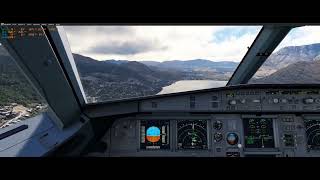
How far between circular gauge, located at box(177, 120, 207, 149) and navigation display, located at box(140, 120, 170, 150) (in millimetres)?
162

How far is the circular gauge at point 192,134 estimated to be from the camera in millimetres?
4152

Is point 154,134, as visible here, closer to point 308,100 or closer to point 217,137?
point 217,137

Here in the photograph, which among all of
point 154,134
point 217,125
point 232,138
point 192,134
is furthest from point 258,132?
point 154,134

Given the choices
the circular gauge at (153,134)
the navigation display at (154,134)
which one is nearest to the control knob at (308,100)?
the navigation display at (154,134)

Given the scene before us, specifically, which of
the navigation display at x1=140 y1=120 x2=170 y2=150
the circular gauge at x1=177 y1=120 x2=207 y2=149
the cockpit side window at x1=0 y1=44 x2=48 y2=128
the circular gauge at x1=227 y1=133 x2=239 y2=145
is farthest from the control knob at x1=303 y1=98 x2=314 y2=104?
the cockpit side window at x1=0 y1=44 x2=48 y2=128

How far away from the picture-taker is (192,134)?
4.20m

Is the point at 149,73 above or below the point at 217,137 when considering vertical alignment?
above

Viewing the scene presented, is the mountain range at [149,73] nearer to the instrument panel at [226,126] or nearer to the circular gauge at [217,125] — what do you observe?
the instrument panel at [226,126]

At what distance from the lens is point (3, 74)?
2541 mm

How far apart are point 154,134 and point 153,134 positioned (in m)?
0.01

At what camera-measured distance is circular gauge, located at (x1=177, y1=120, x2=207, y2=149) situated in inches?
163

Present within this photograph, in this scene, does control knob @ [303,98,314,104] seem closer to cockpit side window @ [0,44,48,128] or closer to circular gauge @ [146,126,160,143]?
circular gauge @ [146,126,160,143]
